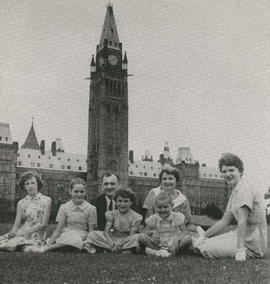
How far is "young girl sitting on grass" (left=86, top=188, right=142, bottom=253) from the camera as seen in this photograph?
7.53 meters

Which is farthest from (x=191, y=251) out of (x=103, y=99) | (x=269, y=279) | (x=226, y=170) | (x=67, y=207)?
(x=103, y=99)

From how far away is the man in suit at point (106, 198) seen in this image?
28.2 ft

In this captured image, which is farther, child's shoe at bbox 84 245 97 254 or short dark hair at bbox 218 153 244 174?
child's shoe at bbox 84 245 97 254

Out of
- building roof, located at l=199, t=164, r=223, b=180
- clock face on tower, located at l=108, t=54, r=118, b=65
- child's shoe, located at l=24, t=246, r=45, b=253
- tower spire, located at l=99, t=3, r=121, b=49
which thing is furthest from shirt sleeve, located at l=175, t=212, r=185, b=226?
building roof, located at l=199, t=164, r=223, b=180

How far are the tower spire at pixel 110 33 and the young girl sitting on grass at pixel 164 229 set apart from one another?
7151 cm

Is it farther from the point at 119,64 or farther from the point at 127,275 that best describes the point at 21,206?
the point at 119,64

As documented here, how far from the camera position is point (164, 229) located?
750 centimetres

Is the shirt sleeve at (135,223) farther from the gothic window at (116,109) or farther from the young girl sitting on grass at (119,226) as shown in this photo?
the gothic window at (116,109)

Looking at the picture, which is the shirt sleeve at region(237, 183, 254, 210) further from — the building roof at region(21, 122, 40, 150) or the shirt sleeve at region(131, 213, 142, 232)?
the building roof at region(21, 122, 40, 150)

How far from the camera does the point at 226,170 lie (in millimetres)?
6391

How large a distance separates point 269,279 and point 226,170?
2.33m

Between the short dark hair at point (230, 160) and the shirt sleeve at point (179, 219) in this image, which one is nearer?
the short dark hair at point (230, 160)

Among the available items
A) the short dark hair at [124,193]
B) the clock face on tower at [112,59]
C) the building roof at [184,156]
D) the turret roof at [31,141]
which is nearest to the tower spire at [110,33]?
the clock face on tower at [112,59]

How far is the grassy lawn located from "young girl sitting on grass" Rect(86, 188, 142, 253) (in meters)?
1.27
